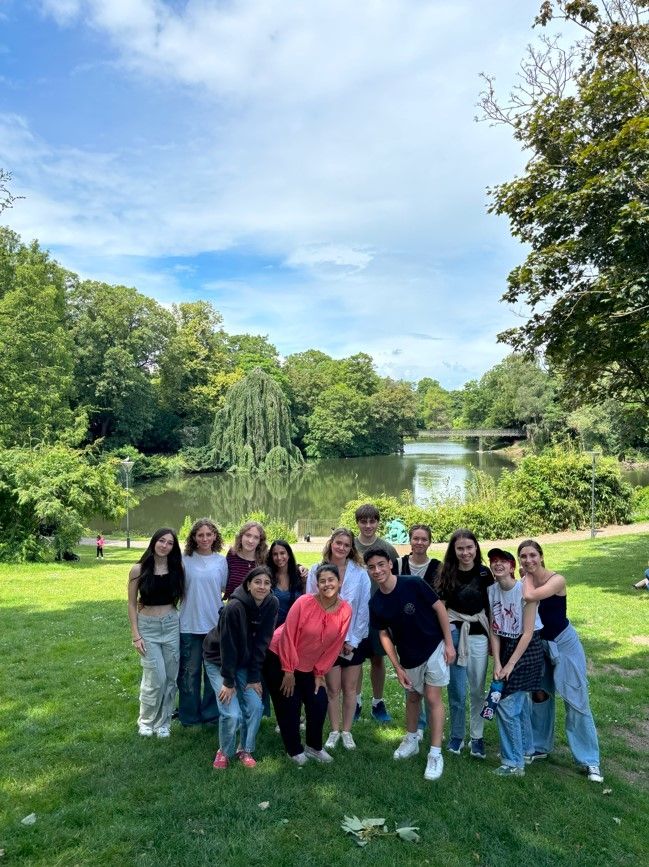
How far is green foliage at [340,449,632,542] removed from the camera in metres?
17.9

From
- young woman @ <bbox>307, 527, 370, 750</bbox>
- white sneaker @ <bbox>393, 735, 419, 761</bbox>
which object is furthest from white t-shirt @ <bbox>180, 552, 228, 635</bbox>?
white sneaker @ <bbox>393, 735, 419, 761</bbox>

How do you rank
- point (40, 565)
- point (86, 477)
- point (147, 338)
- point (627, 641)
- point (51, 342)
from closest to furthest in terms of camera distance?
point (627, 641) → point (40, 565) → point (86, 477) → point (51, 342) → point (147, 338)

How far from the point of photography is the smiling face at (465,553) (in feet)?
12.0

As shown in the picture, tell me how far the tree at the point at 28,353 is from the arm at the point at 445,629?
18739mm

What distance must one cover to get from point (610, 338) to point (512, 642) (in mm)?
6304

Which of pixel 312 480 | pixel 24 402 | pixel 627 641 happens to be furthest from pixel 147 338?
pixel 627 641

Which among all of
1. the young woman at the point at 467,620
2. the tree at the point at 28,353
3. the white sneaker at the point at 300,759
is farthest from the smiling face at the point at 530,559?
the tree at the point at 28,353

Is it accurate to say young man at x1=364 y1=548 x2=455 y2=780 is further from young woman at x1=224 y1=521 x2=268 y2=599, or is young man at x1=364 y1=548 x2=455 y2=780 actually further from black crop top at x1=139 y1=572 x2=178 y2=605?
black crop top at x1=139 y1=572 x2=178 y2=605

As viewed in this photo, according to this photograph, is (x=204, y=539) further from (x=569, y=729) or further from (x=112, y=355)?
(x=112, y=355)

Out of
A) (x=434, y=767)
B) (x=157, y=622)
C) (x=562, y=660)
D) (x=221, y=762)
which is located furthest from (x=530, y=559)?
(x=157, y=622)

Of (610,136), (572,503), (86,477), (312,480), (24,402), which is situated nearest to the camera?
(610,136)

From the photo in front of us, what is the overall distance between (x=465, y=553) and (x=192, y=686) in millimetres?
2149

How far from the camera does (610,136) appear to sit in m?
8.22

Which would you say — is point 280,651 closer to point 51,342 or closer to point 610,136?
point 610,136
